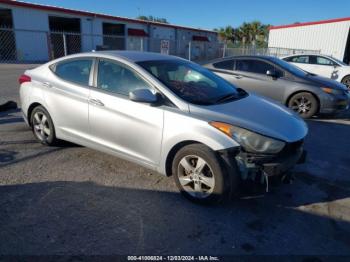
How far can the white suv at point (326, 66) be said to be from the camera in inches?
475

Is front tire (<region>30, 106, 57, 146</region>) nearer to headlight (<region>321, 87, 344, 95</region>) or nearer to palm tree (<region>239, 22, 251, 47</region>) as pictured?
headlight (<region>321, 87, 344, 95</region>)

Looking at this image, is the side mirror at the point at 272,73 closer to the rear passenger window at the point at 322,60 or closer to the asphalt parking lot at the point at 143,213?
the asphalt parking lot at the point at 143,213

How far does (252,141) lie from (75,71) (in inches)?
105

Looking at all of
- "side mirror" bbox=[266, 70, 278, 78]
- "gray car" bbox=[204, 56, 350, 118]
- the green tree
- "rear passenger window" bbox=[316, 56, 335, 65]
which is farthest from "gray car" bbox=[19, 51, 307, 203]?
the green tree

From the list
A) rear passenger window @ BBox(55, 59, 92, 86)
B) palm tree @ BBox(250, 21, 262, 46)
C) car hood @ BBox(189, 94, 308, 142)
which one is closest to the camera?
car hood @ BBox(189, 94, 308, 142)

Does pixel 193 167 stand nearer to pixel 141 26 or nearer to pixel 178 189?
pixel 178 189

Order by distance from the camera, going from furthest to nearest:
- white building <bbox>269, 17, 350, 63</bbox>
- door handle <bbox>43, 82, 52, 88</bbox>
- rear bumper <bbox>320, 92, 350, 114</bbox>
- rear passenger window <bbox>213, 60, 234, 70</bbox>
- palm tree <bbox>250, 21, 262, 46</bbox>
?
palm tree <bbox>250, 21, 262, 46</bbox> → white building <bbox>269, 17, 350, 63</bbox> → rear passenger window <bbox>213, 60, 234, 70</bbox> → rear bumper <bbox>320, 92, 350, 114</bbox> → door handle <bbox>43, 82, 52, 88</bbox>

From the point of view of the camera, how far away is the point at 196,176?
3.27m

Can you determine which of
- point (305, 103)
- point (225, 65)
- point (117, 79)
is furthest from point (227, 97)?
point (225, 65)

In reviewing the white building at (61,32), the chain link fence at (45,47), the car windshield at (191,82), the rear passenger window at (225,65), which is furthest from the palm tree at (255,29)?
the car windshield at (191,82)

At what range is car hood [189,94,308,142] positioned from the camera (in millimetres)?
3143

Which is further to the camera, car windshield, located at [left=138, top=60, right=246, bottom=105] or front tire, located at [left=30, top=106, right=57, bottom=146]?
front tire, located at [left=30, top=106, right=57, bottom=146]

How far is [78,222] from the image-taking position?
Answer: 9.71 ft

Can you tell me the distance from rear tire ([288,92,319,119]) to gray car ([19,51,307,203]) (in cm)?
356
